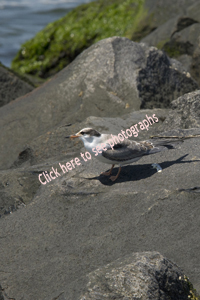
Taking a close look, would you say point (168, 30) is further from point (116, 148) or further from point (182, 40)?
point (116, 148)

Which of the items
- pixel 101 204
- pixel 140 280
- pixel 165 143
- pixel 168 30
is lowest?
pixel 140 280

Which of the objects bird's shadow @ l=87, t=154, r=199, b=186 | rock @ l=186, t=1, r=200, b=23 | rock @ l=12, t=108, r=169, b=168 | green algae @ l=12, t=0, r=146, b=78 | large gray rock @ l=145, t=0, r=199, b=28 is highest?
green algae @ l=12, t=0, r=146, b=78

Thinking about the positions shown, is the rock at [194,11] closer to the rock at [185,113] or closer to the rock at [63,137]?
the rock at [63,137]

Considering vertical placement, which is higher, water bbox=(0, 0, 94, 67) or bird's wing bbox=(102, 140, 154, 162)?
water bbox=(0, 0, 94, 67)

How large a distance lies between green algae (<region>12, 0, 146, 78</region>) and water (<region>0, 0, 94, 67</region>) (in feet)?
9.95

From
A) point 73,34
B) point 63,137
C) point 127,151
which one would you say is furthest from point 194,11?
point 127,151

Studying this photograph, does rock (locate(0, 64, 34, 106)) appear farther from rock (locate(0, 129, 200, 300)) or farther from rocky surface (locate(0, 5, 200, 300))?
rock (locate(0, 129, 200, 300))

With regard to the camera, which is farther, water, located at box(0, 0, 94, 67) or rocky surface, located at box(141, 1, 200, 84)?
water, located at box(0, 0, 94, 67)

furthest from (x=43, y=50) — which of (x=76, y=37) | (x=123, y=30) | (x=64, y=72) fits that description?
(x=64, y=72)

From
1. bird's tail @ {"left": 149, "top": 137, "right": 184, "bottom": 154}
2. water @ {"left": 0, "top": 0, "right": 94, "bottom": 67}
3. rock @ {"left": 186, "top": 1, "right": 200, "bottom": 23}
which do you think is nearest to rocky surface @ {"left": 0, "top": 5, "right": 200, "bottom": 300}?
bird's tail @ {"left": 149, "top": 137, "right": 184, "bottom": 154}

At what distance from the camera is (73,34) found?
17.2 m

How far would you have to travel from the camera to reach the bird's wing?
18.1 ft

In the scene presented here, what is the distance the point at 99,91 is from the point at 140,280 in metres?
5.41

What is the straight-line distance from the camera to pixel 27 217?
5.30m
